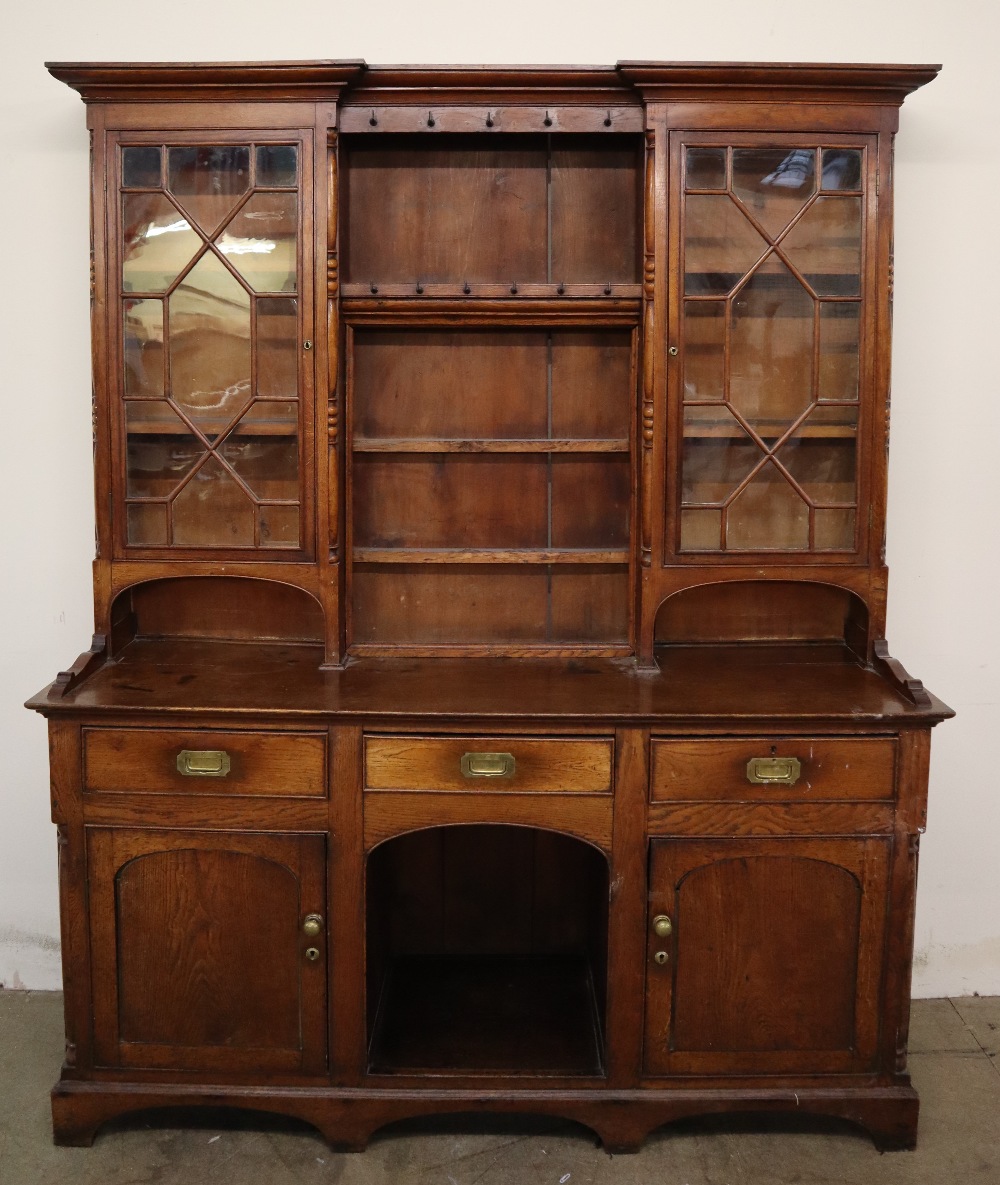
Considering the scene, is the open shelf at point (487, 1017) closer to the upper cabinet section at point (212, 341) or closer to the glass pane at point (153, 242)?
the upper cabinet section at point (212, 341)

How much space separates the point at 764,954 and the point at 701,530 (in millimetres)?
938

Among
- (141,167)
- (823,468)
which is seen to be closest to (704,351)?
(823,468)

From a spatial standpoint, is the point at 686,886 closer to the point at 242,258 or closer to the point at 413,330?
the point at 413,330

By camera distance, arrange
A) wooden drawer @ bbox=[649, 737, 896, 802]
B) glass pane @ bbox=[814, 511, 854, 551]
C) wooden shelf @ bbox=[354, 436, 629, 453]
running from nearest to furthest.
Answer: wooden drawer @ bbox=[649, 737, 896, 802] < glass pane @ bbox=[814, 511, 854, 551] < wooden shelf @ bbox=[354, 436, 629, 453]

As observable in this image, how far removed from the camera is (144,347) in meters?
2.38

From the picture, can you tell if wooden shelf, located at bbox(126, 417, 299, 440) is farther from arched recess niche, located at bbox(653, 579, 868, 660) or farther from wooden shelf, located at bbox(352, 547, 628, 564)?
arched recess niche, located at bbox(653, 579, 868, 660)

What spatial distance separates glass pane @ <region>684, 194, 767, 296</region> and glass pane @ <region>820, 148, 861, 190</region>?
0.66ft

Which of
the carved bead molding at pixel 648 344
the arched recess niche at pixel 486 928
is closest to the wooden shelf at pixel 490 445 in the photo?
the carved bead molding at pixel 648 344

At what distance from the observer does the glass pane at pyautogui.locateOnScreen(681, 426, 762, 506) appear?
7.86ft

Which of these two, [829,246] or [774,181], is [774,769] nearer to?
[829,246]

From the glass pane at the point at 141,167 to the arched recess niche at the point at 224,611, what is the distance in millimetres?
926

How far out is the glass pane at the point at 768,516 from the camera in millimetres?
2402

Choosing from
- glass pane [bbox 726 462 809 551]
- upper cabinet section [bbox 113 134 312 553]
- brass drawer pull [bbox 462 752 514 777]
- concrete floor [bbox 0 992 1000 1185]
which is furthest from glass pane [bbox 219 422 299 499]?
concrete floor [bbox 0 992 1000 1185]

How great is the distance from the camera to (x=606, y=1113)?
2.24 metres
